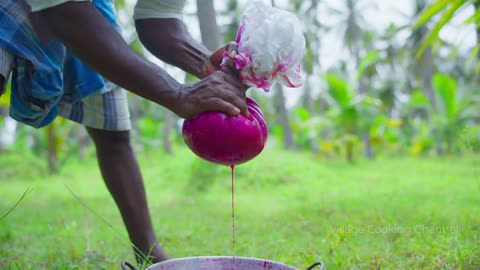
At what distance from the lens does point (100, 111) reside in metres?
2.13

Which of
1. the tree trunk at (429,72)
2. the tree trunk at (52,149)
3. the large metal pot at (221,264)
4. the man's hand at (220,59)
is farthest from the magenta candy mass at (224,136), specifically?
the tree trunk at (429,72)

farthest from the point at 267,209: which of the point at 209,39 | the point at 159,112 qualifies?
the point at 159,112

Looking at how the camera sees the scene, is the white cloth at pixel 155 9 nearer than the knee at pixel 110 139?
Yes

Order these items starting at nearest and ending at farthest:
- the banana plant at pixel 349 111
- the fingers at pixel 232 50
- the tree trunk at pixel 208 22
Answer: the fingers at pixel 232 50 < the tree trunk at pixel 208 22 < the banana plant at pixel 349 111

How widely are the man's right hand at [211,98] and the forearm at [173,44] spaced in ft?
1.08

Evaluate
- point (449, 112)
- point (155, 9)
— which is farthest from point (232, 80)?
point (449, 112)

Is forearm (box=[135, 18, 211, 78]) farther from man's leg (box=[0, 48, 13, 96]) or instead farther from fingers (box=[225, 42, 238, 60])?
man's leg (box=[0, 48, 13, 96])

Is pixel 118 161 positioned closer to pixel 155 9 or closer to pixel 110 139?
pixel 110 139

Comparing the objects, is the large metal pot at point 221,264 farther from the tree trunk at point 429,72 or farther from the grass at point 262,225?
the tree trunk at point 429,72

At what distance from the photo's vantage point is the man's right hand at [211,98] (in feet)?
4.60

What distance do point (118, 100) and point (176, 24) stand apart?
0.55m

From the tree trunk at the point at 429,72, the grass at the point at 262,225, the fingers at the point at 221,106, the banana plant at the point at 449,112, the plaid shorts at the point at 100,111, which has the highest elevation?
the tree trunk at the point at 429,72

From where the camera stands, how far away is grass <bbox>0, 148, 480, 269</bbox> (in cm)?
223

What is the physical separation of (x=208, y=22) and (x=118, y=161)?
5.75 feet
